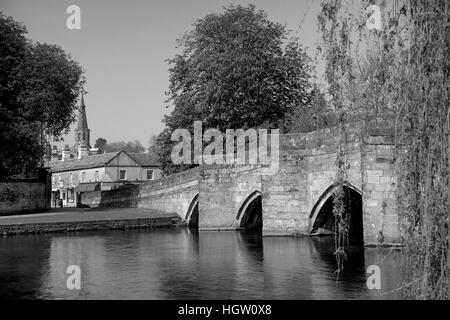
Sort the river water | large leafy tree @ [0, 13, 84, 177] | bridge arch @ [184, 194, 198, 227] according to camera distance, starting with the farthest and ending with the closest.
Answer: bridge arch @ [184, 194, 198, 227] < large leafy tree @ [0, 13, 84, 177] < the river water

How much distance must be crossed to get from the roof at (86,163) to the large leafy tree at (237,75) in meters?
25.7

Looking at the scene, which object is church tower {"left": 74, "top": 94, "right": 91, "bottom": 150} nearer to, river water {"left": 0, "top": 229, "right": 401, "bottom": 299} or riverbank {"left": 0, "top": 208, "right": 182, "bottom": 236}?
riverbank {"left": 0, "top": 208, "right": 182, "bottom": 236}

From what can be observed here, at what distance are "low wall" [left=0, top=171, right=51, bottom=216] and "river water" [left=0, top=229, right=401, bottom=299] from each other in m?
9.87

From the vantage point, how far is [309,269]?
12609 mm

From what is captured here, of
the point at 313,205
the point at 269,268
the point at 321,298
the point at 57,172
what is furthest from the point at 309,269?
the point at 57,172

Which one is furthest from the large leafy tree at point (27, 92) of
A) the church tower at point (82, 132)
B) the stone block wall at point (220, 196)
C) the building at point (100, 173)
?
the church tower at point (82, 132)

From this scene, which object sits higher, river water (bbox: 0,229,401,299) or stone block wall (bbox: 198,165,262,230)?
stone block wall (bbox: 198,165,262,230)

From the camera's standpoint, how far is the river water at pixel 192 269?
32.4 ft

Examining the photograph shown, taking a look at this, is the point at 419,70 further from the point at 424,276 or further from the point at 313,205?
the point at 313,205

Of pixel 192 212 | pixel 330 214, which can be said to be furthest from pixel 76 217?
Result: pixel 330 214

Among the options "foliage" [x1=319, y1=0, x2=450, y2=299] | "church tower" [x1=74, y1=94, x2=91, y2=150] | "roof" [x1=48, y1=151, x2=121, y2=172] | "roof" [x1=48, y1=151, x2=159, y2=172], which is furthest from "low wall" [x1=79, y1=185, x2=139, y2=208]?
"church tower" [x1=74, y1=94, x2=91, y2=150]

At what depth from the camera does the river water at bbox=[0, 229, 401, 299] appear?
988 cm

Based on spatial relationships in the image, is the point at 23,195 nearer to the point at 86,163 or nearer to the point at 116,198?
the point at 116,198

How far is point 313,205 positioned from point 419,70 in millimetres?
14027
